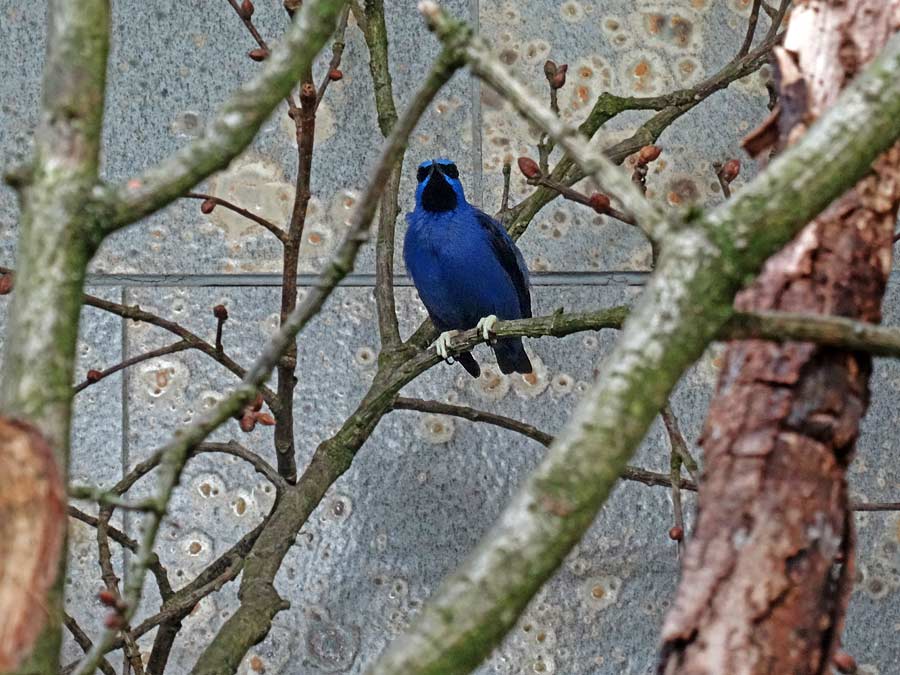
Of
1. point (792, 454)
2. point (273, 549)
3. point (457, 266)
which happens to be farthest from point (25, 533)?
point (457, 266)

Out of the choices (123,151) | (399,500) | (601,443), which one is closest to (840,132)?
(601,443)

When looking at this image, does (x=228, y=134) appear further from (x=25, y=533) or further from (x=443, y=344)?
(x=443, y=344)

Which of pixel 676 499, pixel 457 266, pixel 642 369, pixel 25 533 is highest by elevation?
pixel 457 266

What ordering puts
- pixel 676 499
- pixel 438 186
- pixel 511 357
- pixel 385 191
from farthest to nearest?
pixel 438 186 → pixel 511 357 → pixel 385 191 → pixel 676 499

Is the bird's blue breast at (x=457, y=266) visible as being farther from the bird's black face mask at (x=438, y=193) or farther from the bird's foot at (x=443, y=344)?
the bird's foot at (x=443, y=344)

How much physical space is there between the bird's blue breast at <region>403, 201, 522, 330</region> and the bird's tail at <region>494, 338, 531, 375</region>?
0.16 meters

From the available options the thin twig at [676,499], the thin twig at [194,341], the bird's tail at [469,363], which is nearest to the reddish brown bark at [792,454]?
the thin twig at [676,499]

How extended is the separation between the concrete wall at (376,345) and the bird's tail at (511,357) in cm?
Answer: 4

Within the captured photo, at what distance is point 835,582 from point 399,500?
2182 mm

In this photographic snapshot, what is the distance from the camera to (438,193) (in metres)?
3.65

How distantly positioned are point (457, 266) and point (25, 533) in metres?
2.68

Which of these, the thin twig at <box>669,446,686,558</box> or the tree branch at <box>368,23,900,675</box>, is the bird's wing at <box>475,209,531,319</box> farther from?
the tree branch at <box>368,23,900,675</box>

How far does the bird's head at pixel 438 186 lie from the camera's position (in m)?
3.56

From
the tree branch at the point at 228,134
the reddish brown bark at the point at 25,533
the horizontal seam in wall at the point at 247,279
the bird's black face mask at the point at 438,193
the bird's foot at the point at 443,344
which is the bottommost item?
the reddish brown bark at the point at 25,533
